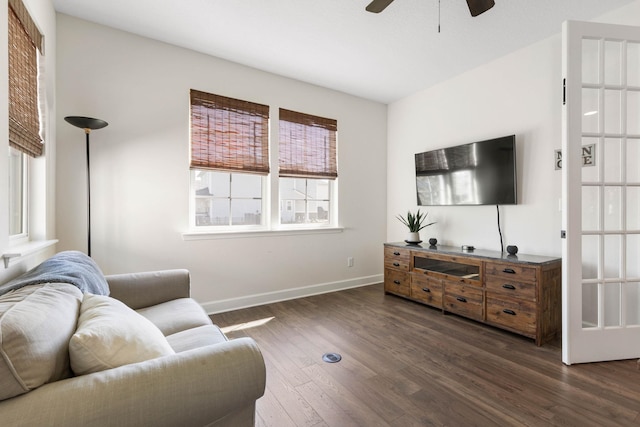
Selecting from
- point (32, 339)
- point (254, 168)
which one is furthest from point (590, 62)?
point (32, 339)

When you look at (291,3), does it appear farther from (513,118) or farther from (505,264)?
(505,264)

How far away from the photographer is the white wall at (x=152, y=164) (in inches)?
97.3

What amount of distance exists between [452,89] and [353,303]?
9.19 feet

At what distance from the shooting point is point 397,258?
354 centimetres

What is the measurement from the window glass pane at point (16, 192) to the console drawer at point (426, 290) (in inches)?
134

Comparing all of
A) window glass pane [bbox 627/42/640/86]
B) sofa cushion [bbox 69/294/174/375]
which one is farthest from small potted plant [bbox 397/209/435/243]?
sofa cushion [bbox 69/294/174/375]

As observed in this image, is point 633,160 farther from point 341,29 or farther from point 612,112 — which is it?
point 341,29

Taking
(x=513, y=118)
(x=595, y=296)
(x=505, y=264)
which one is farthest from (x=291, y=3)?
(x=595, y=296)

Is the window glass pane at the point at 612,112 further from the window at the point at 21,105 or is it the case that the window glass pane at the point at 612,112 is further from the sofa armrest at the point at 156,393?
the window at the point at 21,105

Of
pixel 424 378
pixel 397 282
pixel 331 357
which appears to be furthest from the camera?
pixel 397 282

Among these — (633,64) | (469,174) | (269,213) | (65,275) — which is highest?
(633,64)

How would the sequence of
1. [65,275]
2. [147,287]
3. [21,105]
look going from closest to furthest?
[65,275] → [21,105] → [147,287]

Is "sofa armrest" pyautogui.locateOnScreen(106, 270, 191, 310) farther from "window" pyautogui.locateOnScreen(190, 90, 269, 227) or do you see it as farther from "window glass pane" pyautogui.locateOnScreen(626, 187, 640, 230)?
"window glass pane" pyautogui.locateOnScreen(626, 187, 640, 230)

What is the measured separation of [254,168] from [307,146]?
30.8 inches
